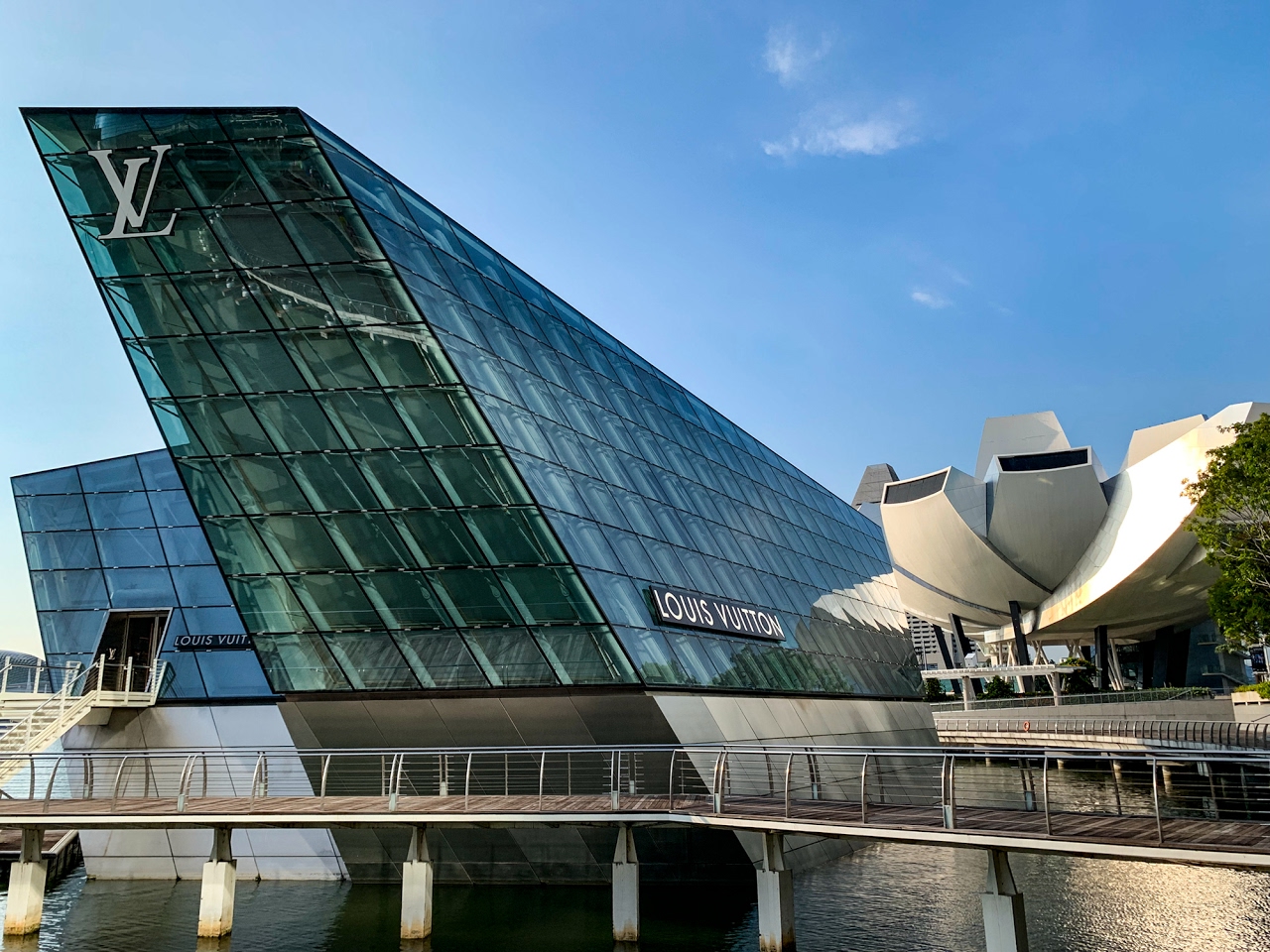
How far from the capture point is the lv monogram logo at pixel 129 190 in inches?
813

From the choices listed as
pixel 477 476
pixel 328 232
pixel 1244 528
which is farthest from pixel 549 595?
pixel 1244 528

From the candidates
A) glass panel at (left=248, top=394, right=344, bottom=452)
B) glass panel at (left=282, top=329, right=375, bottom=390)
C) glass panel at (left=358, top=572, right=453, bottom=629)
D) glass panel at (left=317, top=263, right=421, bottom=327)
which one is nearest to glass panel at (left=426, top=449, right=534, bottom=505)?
glass panel at (left=358, top=572, right=453, bottom=629)

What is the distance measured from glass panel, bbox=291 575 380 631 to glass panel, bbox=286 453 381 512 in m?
1.64

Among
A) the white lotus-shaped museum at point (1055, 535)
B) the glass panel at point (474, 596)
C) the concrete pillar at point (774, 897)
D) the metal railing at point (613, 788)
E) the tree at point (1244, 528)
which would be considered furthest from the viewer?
the white lotus-shaped museum at point (1055, 535)

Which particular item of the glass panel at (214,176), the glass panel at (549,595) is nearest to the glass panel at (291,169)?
the glass panel at (214,176)

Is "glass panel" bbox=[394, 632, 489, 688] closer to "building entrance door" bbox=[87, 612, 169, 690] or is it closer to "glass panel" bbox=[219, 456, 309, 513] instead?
"glass panel" bbox=[219, 456, 309, 513]

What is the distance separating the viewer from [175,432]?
73.1 ft

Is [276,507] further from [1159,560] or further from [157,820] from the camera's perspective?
[1159,560]

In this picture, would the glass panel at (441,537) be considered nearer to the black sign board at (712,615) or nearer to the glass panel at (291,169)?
the black sign board at (712,615)

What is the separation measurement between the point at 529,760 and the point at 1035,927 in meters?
9.96

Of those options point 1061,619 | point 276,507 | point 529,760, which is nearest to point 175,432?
point 276,507

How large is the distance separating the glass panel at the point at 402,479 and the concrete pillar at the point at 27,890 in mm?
9041

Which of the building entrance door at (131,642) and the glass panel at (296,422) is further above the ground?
the glass panel at (296,422)

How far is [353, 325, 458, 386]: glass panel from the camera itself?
19.9m
